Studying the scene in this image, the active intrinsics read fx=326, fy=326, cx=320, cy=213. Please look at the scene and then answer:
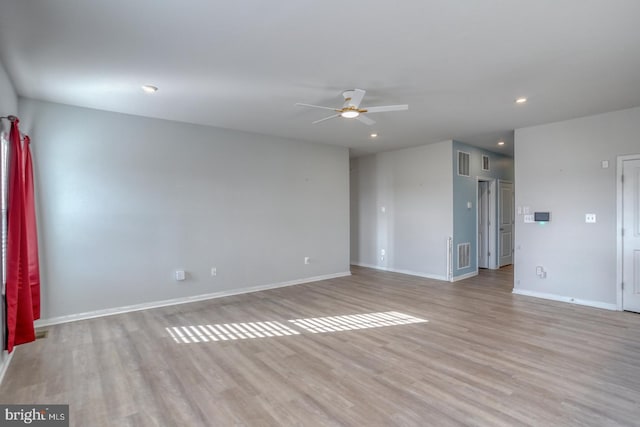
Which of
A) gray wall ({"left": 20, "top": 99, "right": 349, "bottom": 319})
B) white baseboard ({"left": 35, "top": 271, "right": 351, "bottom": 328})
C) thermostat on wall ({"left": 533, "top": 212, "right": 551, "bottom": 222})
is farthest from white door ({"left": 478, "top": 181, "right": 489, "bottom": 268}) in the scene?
white baseboard ({"left": 35, "top": 271, "right": 351, "bottom": 328})

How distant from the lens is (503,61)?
9.73ft

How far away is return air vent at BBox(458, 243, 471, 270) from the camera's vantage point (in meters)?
6.64

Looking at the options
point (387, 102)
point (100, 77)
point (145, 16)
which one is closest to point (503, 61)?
point (387, 102)

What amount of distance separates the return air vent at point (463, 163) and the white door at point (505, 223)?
1.57 meters

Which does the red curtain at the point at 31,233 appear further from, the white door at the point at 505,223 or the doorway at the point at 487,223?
the white door at the point at 505,223

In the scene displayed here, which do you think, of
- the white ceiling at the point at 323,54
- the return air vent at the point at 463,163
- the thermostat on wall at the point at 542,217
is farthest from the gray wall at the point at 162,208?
the thermostat on wall at the point at 542,217

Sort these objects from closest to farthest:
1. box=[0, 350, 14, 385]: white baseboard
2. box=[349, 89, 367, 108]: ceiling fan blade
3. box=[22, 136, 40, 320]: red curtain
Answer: box=[0, 350, 14, 385]: white baseboard, box=[349, 89, 367, 108]: ceiling fan blade, box=[22, 136, 40, 320]: red curtain

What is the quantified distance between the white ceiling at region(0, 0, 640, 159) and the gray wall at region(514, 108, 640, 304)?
1.56 feet

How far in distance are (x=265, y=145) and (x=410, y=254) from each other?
386 cm

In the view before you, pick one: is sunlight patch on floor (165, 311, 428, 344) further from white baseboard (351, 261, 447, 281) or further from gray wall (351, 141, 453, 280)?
gray wall (351, 141, 453, 280)

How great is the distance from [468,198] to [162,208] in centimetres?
584

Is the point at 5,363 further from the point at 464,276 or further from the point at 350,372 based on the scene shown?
the point at 464,276

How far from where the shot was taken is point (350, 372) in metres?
2.81

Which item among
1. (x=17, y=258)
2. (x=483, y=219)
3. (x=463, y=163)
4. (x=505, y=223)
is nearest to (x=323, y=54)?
(x=17, y=258)
